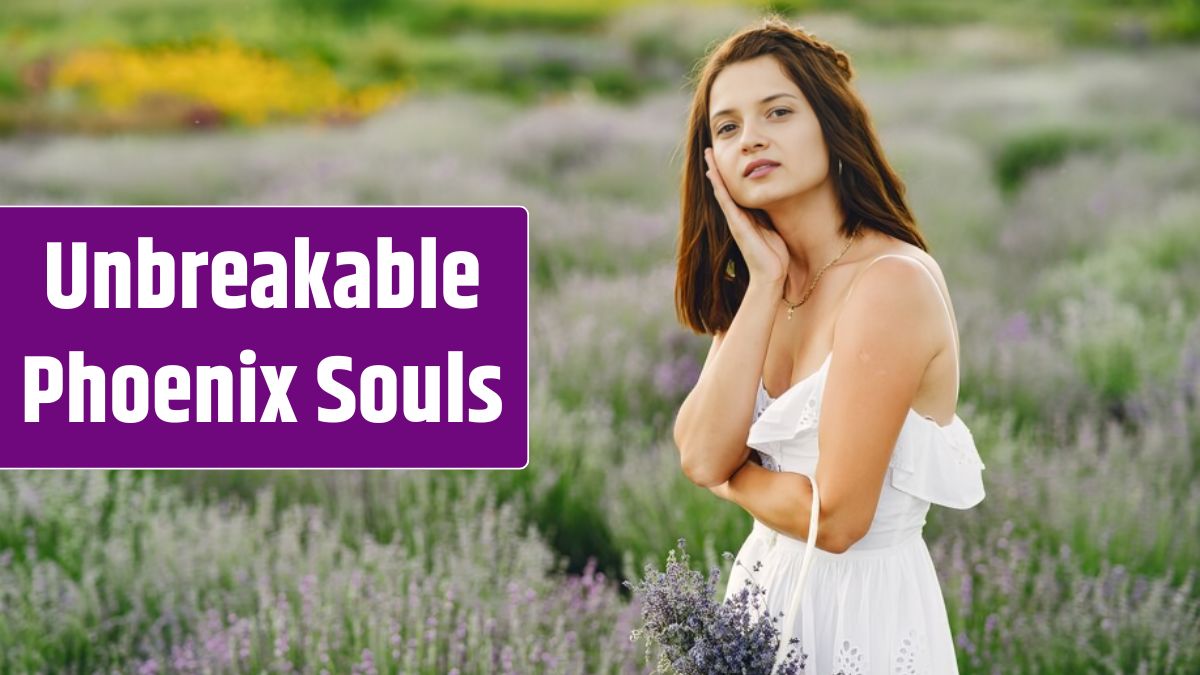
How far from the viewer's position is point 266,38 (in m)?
13.5

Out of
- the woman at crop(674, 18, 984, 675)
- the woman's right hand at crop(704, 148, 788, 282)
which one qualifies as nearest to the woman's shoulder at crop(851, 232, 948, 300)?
the woman at crop(674, 18, 984, 675)

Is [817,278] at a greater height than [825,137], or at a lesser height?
lesser

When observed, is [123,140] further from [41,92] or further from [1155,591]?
A: [1155,591]

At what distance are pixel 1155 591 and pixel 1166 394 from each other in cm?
155

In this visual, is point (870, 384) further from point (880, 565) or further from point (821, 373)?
point (880, 565)

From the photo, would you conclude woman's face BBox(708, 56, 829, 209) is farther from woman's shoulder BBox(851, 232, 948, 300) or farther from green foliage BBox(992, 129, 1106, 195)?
green foliage BBox(992, 129, 1106, 195)

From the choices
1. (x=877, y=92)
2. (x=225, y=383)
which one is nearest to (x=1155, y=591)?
(x=225, y=383)

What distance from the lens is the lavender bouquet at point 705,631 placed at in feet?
4.98

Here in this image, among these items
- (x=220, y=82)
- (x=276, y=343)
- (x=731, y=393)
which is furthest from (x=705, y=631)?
(x=220, y=82)

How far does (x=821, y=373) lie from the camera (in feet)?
5.34

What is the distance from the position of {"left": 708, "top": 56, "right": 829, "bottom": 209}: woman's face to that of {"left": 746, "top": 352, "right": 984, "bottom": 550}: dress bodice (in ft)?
0.86

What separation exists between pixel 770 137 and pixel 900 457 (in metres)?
0.47

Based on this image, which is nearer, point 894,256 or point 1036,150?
point 894,256

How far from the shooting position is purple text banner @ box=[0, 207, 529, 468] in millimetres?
3795
